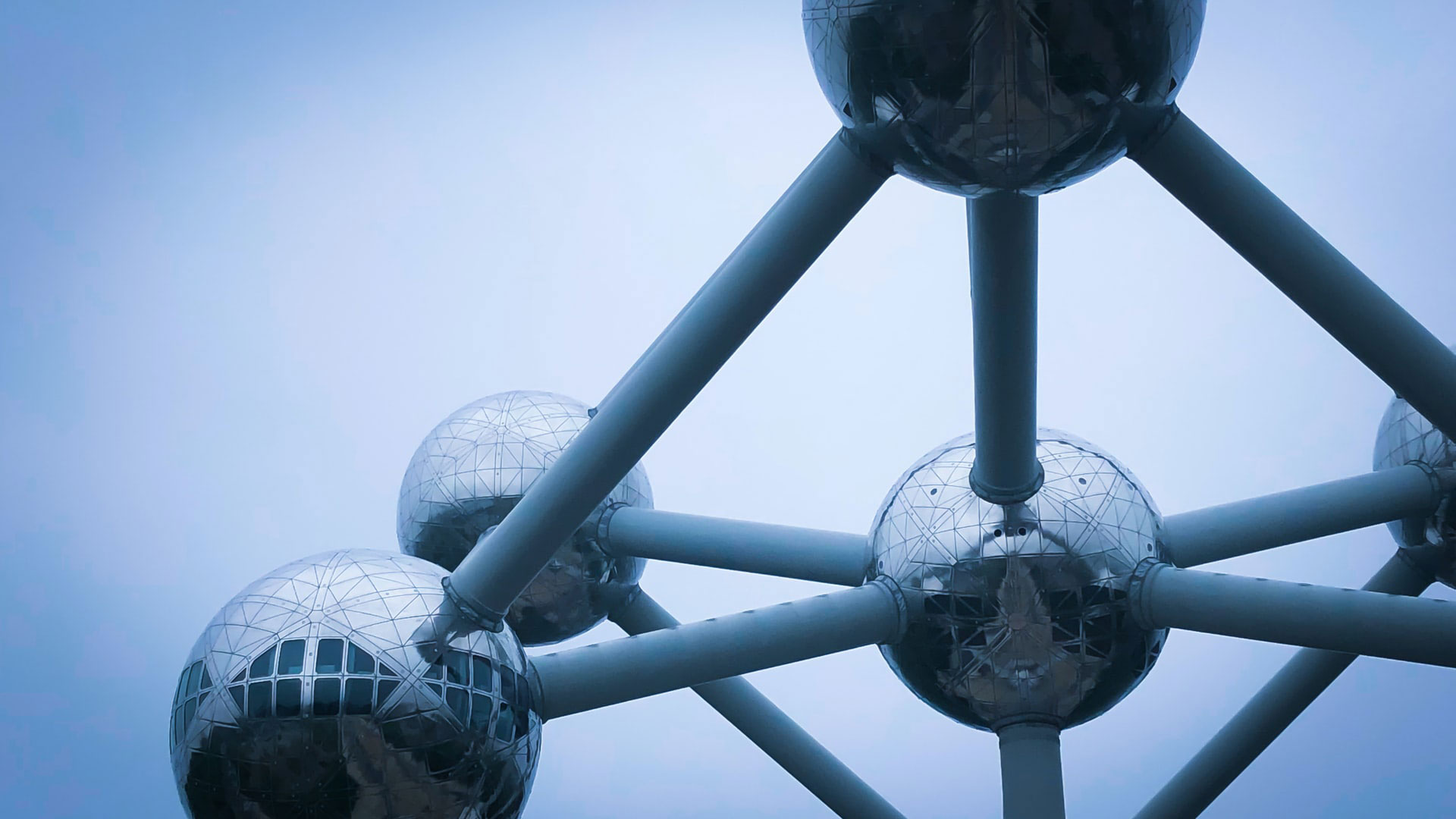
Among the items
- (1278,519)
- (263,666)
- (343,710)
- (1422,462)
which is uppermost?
(1422,462)

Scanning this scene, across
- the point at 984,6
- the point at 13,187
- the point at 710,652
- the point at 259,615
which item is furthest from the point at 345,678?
the point at 13,187

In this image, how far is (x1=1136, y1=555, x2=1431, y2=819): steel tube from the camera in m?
6.04

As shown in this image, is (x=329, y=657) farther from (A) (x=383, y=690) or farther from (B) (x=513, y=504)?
(B) (x=513, y=504)

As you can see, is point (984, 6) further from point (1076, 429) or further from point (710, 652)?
point (1076, 429)

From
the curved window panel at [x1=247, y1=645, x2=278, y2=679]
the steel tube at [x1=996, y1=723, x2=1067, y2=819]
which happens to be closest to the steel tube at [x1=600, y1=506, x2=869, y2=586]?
the steel tube at [x1=996, y1=723, x2=1067, y2=819]

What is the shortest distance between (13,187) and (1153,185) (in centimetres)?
743

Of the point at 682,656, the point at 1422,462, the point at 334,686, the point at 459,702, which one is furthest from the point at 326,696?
the point at 1422,462

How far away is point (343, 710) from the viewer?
162 inches

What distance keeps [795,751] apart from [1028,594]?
1.43 m

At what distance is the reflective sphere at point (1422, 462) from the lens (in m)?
5.98

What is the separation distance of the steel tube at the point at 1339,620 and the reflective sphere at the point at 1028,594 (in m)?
0.50

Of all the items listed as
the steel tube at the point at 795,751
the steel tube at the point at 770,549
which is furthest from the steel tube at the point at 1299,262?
the steel tube at the point at 795,751

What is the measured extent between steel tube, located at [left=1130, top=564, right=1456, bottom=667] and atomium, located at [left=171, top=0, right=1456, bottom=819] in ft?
0.03

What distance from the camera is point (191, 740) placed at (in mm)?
4250
